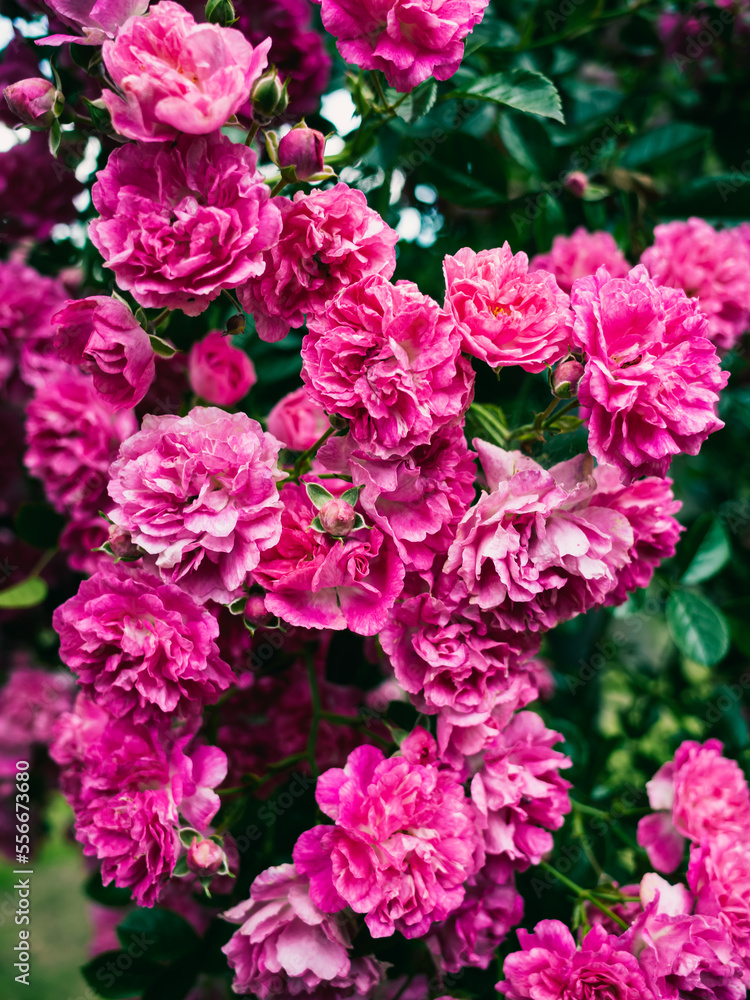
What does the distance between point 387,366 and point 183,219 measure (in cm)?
24

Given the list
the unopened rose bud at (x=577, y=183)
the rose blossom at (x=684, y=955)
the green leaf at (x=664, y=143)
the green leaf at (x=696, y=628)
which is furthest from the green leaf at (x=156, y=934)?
the green leaf at (x=664, y=143)

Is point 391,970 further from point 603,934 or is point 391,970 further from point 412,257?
point 412,257

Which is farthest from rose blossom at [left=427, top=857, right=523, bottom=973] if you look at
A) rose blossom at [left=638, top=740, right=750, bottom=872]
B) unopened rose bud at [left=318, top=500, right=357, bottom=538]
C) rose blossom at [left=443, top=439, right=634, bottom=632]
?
unopened rose bud at [left=318, top=500, right=357, bottom=538]

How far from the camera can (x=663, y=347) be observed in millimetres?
720

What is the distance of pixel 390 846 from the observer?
740mm

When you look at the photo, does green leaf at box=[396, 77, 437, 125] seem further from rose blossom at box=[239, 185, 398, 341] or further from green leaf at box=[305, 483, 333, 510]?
green leaf at box=[305, 483, 333, 510]

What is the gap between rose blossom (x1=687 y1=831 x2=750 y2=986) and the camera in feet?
2.65

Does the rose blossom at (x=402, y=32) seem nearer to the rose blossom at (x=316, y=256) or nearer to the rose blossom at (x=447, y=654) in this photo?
the rose blossom at (x=316, y=256)

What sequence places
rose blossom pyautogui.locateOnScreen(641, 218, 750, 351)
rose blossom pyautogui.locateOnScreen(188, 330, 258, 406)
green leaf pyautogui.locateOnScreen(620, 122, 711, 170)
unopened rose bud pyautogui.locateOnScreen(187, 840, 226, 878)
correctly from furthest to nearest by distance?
green leaf pyautogui.locateOnScreen(620, 122, 711, 170)
rose blossom pyautogui.locateOnScreen(641, 218, 750, 351)
rose blossom pyautogui.locateOnScreen(188, 330, 258, 406)
unopened rose bud pyautogui.locateOnScreen(187, 840, 226, 878)

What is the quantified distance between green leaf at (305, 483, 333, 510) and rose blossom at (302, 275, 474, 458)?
6 centimetres

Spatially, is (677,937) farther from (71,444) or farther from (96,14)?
(96,14)

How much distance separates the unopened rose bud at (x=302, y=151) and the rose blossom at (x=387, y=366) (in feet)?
0.47

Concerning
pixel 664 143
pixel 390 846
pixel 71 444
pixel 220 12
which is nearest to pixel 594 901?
pixel 390 846

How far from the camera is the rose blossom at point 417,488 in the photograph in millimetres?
726
